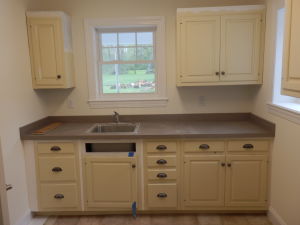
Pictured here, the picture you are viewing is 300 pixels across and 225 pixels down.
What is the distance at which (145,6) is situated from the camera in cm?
286

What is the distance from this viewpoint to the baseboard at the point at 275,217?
7.50ft

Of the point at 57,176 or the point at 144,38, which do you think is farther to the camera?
the point at 144,38

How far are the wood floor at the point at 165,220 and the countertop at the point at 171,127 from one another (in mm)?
866

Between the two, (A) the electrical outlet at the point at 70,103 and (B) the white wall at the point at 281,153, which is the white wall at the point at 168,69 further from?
(B) the white wall at the point at 281,153

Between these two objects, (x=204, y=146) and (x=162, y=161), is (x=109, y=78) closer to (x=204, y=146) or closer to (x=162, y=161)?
(x=162, y=161)

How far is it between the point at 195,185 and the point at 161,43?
1643 mm

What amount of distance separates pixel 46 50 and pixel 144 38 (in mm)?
1139

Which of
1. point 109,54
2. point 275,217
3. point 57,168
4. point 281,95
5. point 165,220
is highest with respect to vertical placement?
point 109,54

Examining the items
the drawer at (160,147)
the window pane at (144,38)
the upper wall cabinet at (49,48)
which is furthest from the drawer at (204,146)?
the upper wall cabinet at (49,48)

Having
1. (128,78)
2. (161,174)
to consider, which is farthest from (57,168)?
(128,78)

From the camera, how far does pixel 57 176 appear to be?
8.40ft

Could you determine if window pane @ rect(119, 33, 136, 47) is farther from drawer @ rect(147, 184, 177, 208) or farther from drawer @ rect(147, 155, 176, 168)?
drawer @ rect(147, 184, 177, 208)

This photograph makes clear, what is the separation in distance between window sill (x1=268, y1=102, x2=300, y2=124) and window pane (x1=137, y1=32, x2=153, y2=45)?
1.55 meters

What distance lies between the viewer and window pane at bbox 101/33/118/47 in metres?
3.04
